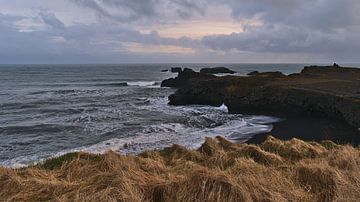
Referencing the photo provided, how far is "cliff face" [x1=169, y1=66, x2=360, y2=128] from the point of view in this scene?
28859mm

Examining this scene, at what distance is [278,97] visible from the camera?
36.0 meters

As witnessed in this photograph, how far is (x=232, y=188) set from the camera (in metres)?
5.73

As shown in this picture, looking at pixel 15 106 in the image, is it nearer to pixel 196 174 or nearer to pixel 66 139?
pixel 66 139

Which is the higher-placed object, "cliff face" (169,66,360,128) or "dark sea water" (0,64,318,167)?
"cliff face" (169,66,360,128)

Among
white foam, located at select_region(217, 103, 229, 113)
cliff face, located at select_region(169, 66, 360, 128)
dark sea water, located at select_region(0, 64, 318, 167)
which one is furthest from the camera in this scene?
white foam, located at select_region(217, 103, 229, 113)

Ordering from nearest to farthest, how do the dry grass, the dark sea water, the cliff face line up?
the dry grass → the dark sea water → the cliff face

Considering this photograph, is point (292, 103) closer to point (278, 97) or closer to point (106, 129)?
point (278, 97)

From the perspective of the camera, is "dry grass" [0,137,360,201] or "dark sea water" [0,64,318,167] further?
"dark sea water" [0,64,318,167]

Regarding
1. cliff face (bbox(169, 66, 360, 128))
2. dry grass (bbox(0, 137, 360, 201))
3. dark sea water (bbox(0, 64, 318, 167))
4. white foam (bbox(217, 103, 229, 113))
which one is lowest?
white foam (bbox(217, 103, 229, 113))

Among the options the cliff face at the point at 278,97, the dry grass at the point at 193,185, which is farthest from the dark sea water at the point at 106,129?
the dry grass at the point at 193,185

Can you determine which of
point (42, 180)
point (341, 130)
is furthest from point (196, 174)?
point (341, 130)

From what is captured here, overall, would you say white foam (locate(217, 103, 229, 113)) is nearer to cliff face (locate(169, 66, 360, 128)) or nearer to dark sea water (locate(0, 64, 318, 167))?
dark sea water (locate(0, 64, 318, 167))

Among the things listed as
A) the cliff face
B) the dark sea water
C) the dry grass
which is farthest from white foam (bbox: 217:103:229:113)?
the dry grass

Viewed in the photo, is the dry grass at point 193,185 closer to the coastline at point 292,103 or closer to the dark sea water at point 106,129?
the dark sea water at point 106,129
